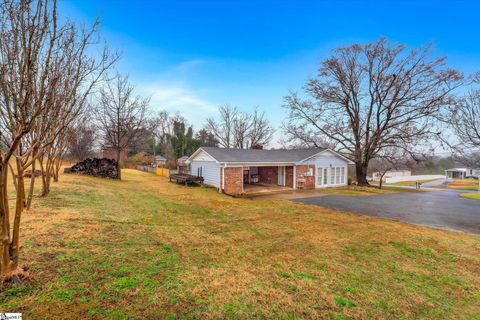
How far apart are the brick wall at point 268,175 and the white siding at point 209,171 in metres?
6.07

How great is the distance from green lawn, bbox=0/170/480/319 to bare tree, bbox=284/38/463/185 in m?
16.3

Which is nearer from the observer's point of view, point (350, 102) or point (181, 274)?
point (181, 274)

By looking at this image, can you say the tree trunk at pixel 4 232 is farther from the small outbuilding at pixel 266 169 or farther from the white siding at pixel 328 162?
the white siding at pixel 328 162

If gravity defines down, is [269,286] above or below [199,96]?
below

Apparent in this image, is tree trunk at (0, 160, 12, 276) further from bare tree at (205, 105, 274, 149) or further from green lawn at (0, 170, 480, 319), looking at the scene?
bare tree at (205, 105, 274, 149)

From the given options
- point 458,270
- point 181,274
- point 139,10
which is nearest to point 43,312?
point 181,274

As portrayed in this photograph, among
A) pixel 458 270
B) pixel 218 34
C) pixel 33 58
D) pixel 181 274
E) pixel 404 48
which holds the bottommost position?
pixel 458 270

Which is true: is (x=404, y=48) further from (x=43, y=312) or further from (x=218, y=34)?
(x=43, y=312)

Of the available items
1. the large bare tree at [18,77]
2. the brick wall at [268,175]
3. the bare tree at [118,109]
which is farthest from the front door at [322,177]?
the large bare tree at [18,77]

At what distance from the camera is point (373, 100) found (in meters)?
22.0

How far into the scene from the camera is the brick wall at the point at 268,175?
19938 mm

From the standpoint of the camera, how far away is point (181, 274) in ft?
12.4

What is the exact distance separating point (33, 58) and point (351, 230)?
8.15 metres

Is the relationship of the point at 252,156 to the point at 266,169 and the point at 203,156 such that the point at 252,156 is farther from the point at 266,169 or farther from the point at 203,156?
the point at 266,169
